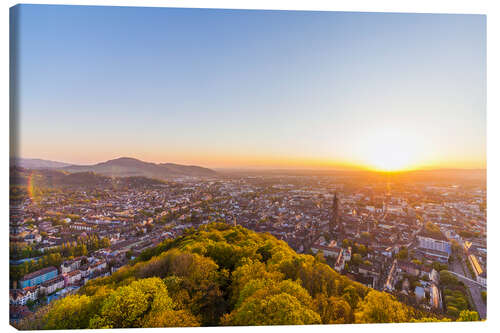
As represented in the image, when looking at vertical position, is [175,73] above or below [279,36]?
below

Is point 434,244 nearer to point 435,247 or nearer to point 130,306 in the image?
point 435,247

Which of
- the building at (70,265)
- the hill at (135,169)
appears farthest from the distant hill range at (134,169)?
the building at (70,265)

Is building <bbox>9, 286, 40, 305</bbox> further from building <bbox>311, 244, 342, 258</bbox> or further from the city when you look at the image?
building <bbox>311, 244, 342, 258</bbox>

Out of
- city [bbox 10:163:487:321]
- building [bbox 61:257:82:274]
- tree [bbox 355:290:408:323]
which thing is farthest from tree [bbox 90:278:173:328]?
tree [bbox 355:290:408:323]
